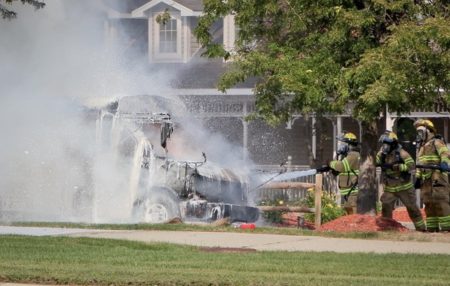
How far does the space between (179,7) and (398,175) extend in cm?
1779

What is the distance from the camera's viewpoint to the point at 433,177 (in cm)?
1680

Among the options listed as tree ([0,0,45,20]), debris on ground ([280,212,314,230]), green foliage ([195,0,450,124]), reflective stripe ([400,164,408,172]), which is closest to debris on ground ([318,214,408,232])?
reflective stripe ([400,164,408,172])

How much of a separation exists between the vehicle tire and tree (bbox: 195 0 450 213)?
6.71 feet

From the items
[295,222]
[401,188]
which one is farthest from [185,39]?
[401,188]

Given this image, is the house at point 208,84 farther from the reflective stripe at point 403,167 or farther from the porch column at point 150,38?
the reflective stripe at point 403,167

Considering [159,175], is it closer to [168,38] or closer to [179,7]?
[179,7]

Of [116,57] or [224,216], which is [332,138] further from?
[224,216]

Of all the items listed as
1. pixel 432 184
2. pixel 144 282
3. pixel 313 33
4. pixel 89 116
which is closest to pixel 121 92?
pixel 89 116

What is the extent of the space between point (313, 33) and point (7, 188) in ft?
21.3

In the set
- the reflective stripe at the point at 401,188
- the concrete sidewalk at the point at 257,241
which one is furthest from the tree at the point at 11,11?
the reflective stripe at the point at 401,188

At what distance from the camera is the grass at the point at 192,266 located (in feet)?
33.9

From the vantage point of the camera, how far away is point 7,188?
20281mm

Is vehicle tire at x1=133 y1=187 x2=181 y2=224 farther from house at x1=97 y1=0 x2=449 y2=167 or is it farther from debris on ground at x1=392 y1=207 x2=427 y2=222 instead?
house at x1=97 y1=0 x2=449 y2=167

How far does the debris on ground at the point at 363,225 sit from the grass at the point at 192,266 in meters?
4.24
